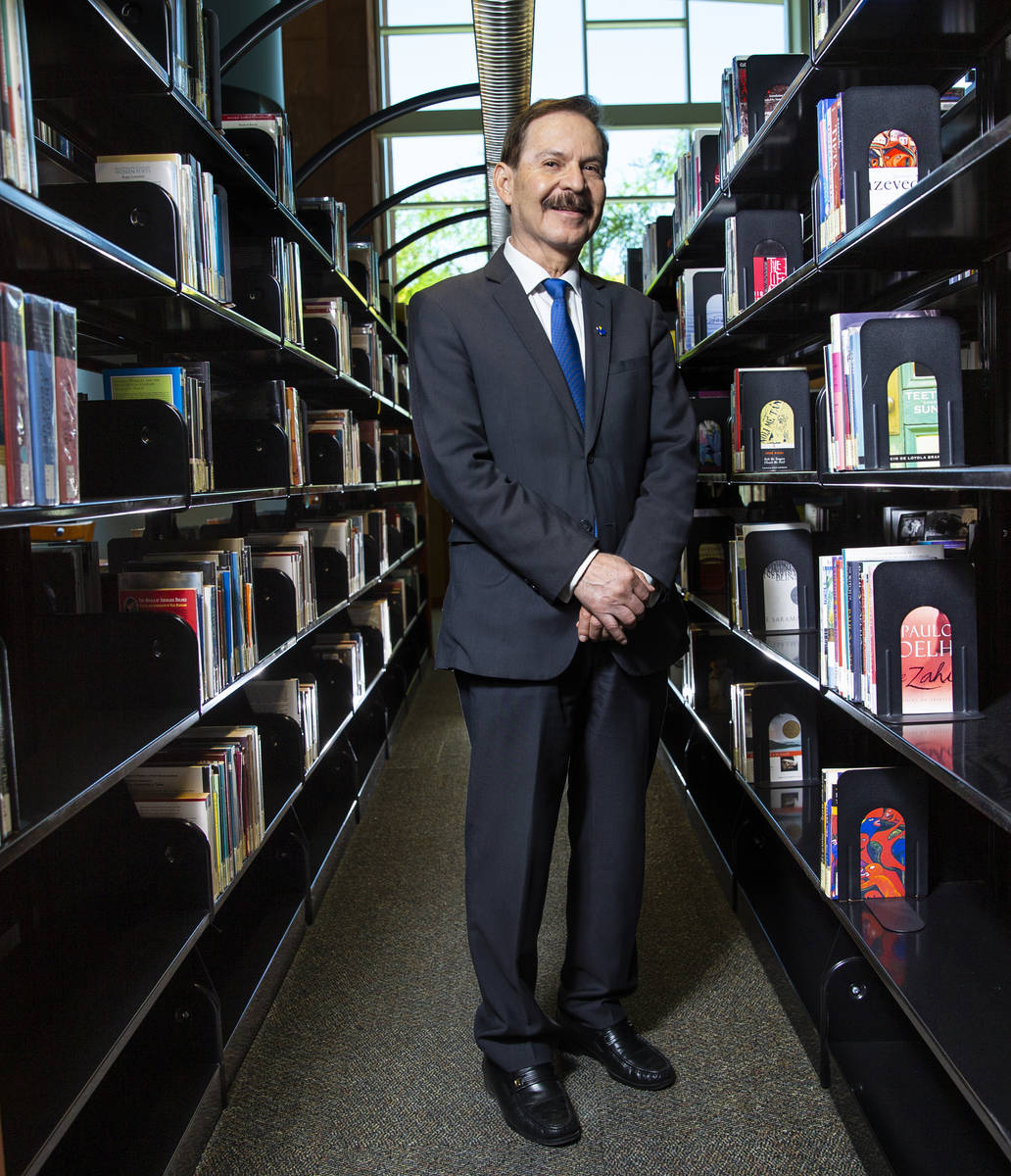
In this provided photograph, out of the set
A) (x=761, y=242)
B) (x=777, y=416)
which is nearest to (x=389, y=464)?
(x=761, y=242)

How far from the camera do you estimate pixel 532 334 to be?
6.77ft

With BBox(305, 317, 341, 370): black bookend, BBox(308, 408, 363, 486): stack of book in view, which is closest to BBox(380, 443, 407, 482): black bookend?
BBox(308, 408, 363, 486): stack of book

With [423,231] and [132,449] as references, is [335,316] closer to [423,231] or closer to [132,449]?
[132,449]

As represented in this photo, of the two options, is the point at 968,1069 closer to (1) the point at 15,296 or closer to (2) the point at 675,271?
(1) the point at 15,296

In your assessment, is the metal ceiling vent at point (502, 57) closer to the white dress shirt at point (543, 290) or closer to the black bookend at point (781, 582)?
the white dress shirt at point (543, 290)

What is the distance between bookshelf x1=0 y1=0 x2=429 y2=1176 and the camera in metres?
1.55

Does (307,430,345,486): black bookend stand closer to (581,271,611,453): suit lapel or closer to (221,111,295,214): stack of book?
(221,111,295,214): stack of book

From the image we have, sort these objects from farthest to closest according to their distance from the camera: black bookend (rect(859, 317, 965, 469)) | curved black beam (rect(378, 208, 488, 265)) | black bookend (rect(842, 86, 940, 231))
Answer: curved black beam (rect(378, 208, 488, 265)) < black bookend (rect(842, 86, 940, 231)) < black bookend (rect(859, 317, 965, 469))

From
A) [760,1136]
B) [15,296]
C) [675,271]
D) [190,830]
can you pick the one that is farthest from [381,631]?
[15,296]

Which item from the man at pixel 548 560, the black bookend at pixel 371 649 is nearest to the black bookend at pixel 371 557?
the black bookend at pixel 371 649

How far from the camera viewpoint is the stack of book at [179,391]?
2.10m

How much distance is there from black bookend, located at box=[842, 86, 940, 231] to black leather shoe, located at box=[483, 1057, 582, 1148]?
67.0 inches

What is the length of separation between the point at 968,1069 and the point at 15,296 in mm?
1641

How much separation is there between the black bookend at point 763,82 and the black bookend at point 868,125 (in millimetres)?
958
